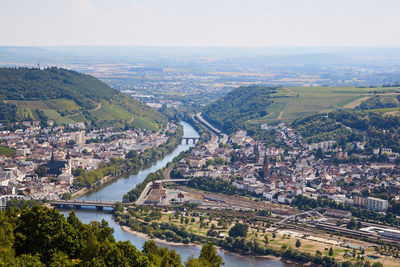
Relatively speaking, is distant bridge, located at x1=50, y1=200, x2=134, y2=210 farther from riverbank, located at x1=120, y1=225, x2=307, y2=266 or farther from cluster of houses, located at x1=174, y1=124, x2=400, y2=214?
cluster of houses, located at x1=174, y1=124, x2=400, y2=214

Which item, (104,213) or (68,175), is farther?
(68,175)

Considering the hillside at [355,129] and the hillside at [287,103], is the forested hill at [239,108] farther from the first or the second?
the hillside at [355,129]

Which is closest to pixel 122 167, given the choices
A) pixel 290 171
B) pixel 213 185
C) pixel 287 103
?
pixel 213 185

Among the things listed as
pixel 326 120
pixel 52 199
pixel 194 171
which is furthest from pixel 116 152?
pixel 326 120

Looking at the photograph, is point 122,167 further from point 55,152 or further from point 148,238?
point 148,238

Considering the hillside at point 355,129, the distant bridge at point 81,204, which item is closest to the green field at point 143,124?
the hillside at point 355,129

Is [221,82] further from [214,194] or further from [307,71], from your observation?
[214,194]

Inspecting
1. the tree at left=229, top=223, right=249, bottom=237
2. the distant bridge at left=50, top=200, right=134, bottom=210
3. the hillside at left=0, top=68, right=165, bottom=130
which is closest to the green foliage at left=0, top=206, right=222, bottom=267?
the tree at left=229, top=223, right=249, bottom=237
